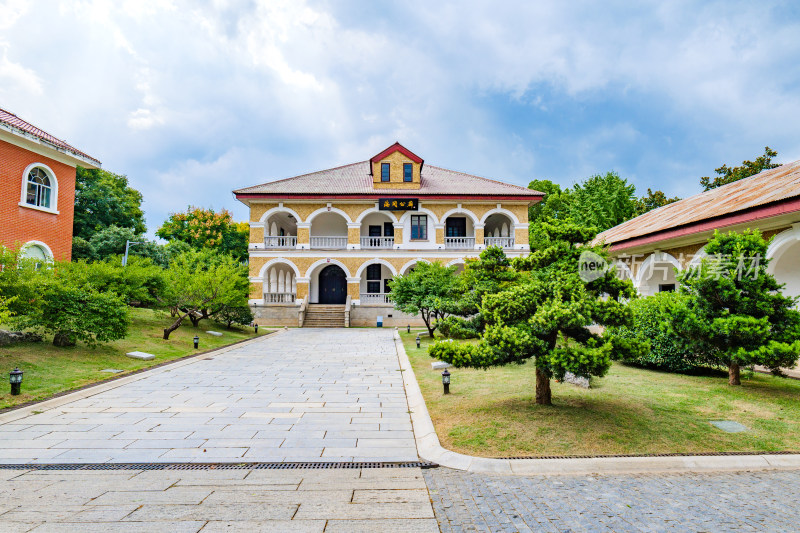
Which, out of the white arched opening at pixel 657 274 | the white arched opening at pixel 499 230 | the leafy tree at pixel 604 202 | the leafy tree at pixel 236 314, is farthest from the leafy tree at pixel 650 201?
the leafy tree at pixel 236 314

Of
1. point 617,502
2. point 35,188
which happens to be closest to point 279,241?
point 35,188

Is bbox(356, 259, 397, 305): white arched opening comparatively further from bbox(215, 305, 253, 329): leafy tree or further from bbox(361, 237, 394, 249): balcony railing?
bbox(215, 305, 253, 329): leafy tree

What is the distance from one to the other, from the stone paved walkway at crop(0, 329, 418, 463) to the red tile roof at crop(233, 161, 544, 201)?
1742 centimetres

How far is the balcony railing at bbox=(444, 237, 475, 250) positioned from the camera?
27.2 m

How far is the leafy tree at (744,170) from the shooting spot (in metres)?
29.1

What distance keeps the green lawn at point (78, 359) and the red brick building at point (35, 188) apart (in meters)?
4.43

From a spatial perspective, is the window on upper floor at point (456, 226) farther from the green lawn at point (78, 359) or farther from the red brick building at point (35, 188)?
the red brick building at point (35, 188)

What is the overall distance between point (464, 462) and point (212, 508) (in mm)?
2713

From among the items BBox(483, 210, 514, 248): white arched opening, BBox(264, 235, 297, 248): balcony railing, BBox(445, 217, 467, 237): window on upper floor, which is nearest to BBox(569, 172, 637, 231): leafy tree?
BBox(483, 210, 514, 248): white arched opening

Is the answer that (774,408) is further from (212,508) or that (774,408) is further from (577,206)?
(577,206)

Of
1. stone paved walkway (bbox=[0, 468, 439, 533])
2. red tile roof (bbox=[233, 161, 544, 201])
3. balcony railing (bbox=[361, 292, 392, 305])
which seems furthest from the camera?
balcony railing (bbox=[361, 292, 392, 305])

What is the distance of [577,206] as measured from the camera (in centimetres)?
3812

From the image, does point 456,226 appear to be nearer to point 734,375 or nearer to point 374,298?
point 374,298

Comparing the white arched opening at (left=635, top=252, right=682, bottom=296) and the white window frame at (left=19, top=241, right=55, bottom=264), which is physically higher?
the white window frame at (left=19, top=241, right=55, bottom=264)
